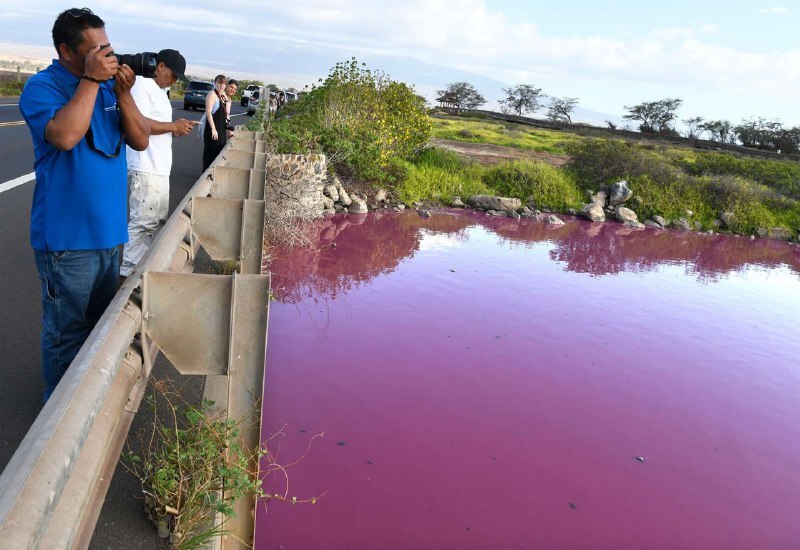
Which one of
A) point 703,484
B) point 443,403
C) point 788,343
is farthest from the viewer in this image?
point 788,343

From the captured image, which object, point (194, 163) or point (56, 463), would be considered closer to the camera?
point (56, 463)

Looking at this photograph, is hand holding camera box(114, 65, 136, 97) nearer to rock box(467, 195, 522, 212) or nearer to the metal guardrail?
the metal guardrail

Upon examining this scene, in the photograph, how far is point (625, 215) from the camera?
19000 mm

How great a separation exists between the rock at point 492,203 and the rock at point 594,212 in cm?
231

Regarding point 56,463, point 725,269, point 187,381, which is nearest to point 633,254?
point 725,269

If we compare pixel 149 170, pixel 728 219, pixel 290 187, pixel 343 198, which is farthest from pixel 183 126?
pixel 728 219

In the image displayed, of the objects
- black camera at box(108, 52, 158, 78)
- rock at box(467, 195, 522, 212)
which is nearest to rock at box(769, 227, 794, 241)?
rock at box(467, 195, 522, 212)

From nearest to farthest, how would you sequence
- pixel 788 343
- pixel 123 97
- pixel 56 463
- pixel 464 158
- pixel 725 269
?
pixel 56 463 < pixel 123 97 < pixel 788 343 < pixel 725 269 < pixel 464 158

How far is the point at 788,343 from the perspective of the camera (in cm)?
867

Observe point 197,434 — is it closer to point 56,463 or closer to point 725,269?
point 56,463

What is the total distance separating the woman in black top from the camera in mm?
9477

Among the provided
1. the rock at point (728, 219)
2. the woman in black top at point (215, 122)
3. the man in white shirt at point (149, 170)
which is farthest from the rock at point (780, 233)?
the man in white shirt at point (149, 170)

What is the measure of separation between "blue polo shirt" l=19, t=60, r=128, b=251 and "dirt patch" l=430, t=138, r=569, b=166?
24.9 metres

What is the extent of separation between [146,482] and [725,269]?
Answer: 13.8 m
